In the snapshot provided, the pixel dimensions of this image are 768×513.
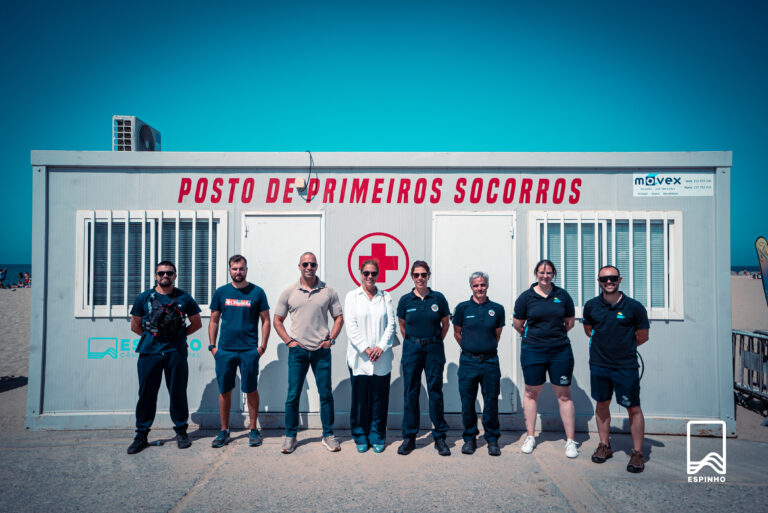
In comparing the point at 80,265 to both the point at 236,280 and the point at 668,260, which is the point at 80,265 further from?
the point at 668,260

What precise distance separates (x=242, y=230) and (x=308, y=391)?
1.81 m

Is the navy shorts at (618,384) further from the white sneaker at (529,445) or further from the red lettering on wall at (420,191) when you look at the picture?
the red lettering on wall at (420,191)

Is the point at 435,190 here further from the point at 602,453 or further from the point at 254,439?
the point at 254,439

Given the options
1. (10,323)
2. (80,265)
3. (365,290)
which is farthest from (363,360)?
(10,323)

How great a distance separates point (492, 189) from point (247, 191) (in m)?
2.57

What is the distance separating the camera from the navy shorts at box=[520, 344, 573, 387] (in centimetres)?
388

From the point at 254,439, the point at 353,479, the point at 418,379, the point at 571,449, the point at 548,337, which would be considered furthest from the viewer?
the point at 254,439

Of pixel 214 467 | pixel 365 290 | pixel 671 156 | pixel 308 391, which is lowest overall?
pixel 214 467

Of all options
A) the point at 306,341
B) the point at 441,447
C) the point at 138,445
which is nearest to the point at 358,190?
the point at 306,341

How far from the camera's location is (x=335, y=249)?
4785 mm

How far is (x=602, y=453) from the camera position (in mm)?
3914

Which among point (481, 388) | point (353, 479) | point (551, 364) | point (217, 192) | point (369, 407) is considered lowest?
point (353, 479)

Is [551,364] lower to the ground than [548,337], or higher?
lower

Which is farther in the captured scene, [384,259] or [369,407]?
[384,259]
